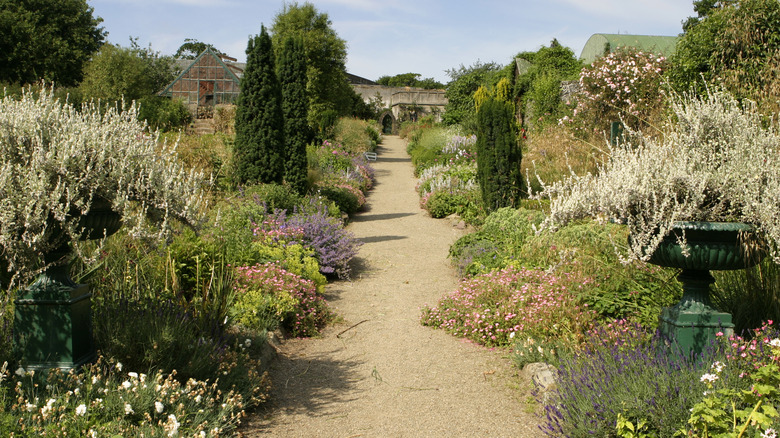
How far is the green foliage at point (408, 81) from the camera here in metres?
73.0

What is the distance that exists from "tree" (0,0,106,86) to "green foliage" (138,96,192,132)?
591 cm

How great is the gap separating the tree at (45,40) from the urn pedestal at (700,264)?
2912 centimetres

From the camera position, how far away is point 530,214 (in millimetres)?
8703

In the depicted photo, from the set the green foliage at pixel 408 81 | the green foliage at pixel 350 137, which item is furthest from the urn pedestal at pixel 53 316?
the green foliage at pixel 408 81

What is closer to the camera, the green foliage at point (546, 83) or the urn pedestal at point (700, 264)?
the urn pedestal at point (700, 264)

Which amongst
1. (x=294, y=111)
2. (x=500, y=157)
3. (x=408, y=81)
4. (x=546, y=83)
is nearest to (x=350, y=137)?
(x=546, y=83)

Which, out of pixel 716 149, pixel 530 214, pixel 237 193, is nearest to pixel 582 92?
pixel 530 214

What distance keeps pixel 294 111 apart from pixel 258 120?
185 centimetres

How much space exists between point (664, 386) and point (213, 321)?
319cm

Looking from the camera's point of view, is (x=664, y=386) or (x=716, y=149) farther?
(x=716, y=149)

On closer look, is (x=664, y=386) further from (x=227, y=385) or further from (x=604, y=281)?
(x=227, y=385)

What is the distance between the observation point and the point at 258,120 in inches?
403

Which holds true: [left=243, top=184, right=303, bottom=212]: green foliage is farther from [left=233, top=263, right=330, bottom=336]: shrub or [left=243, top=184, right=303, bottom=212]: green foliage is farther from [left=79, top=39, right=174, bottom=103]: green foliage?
[left=79, top=39, right=174, bottom=103]: green foliage

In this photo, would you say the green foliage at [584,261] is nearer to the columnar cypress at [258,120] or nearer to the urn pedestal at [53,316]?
the urn pedestal at [53,316]
